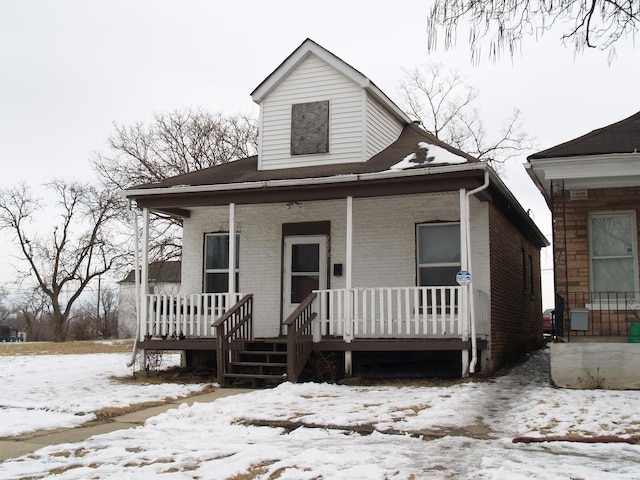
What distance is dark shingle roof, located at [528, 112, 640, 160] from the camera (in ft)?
32.8

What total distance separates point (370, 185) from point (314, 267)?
2835 millimetres

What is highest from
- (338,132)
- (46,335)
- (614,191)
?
(338,132)

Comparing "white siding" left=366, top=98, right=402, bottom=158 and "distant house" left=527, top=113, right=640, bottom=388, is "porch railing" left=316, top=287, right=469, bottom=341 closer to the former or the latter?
"distant house" left=527, top=113, right=640, bottom=388

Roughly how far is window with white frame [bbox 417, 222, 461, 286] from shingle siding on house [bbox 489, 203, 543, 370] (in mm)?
693

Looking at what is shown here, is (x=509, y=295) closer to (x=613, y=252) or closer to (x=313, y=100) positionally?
(x=613, y=252)

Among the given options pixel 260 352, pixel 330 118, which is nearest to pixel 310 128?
pixel 330 118

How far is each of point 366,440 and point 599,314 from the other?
5.67m

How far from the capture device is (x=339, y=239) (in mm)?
13477

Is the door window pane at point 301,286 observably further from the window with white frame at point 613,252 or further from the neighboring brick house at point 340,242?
the window with white frame at point 613,252

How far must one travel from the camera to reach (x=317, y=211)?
45.3 feet

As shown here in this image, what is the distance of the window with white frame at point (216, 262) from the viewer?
48.0ft

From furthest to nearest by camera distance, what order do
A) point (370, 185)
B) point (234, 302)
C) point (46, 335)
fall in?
point (46, 335) → point (234, 302) → point (370, 185)

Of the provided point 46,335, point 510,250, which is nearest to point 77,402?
point 510,250

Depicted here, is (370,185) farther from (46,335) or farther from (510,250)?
(46,335)
